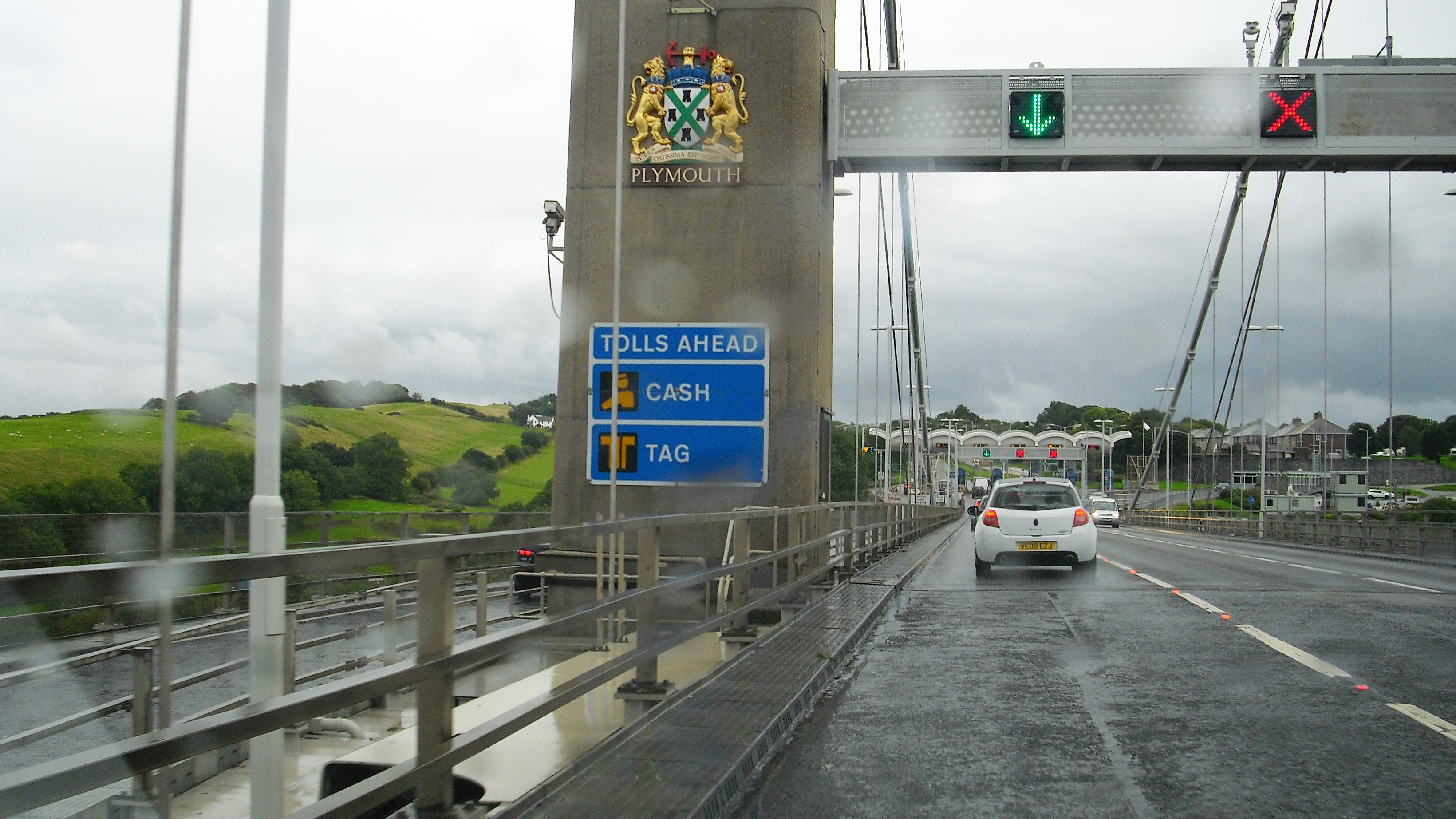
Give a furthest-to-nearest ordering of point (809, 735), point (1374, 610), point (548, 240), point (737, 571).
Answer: point (548, 240)
point (1374, 610)
point (737, 571)
point (809, 735)

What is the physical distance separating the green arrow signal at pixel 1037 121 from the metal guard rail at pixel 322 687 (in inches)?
522

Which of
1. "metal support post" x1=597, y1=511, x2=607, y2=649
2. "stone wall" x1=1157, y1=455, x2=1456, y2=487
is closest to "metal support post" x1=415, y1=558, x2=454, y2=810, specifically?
"metal support post" x1=597, y1=511, x2=607, y2=649

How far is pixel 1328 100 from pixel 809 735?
1572cm

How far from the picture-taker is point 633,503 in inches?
609

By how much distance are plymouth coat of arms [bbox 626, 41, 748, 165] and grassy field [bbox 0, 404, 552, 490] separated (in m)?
5.70

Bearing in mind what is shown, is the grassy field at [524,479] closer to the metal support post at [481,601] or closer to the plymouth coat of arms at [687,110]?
the plymouth coat of arms at [687,110]

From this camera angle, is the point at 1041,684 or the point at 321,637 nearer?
the point at 1041,684

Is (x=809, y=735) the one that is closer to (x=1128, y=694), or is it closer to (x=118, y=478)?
(x=1128, y=694)

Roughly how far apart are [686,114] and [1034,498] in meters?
7.39

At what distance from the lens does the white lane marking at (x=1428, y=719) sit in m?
5.80

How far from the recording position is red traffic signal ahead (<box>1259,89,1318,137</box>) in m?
17.4

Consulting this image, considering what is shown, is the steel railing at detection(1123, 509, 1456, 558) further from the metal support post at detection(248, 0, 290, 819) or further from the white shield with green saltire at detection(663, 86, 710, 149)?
the metal support post at detection(248, 0, 290, 819)

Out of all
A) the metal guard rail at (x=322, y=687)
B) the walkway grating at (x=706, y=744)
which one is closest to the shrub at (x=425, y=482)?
the walkway grating at (x=706, y=744)

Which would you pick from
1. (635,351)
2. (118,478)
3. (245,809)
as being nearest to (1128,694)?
(245,809)
